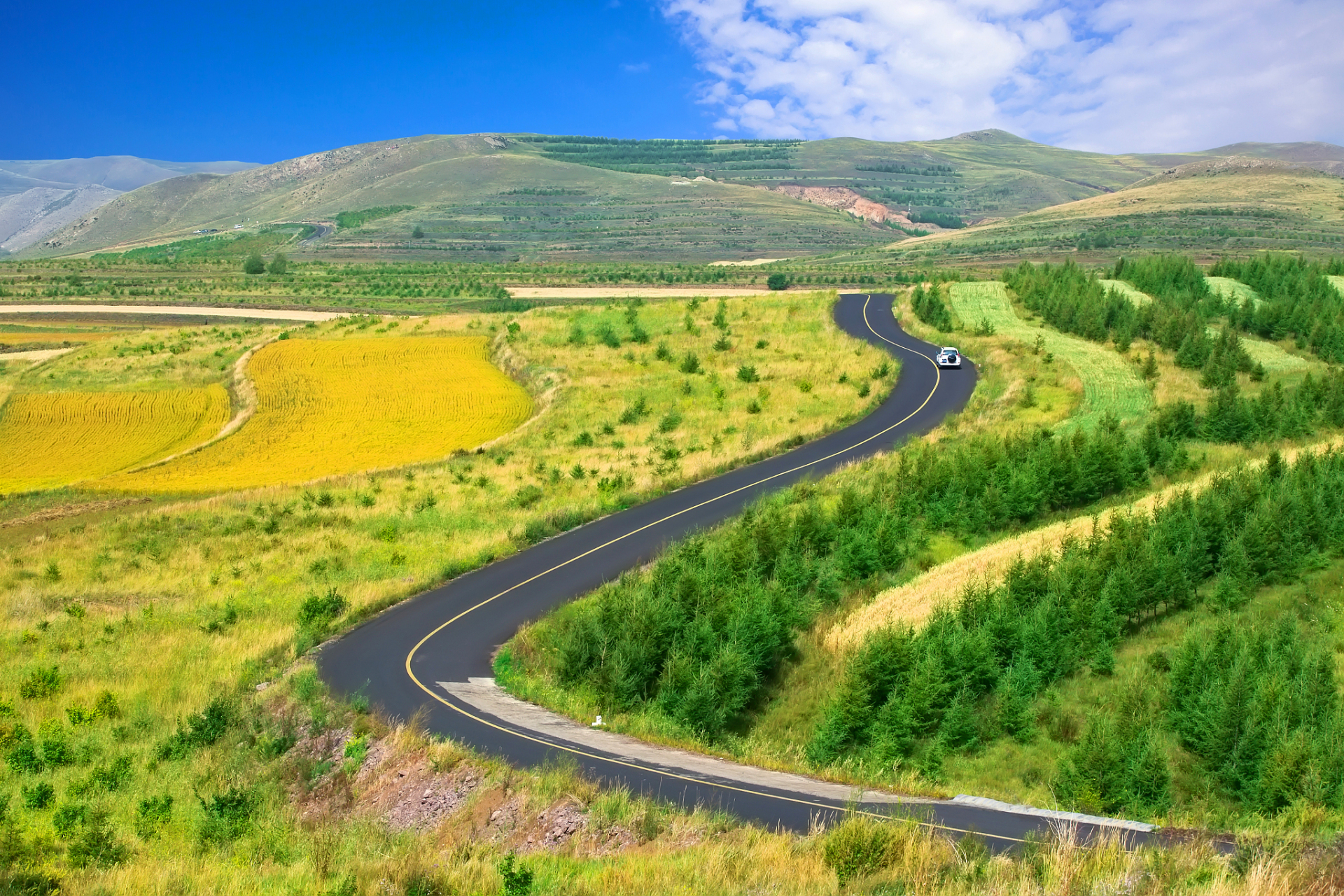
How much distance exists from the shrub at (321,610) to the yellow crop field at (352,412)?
16.4 m

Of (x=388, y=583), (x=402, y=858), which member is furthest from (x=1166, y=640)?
(x=388, y=583)

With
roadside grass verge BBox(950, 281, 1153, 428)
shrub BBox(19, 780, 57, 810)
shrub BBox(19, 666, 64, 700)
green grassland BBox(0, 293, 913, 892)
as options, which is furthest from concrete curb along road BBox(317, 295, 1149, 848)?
roadside grass verge BBox(950, 281, 1153, 428)

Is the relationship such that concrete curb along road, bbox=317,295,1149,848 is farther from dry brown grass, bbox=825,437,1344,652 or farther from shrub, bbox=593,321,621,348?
shrub, bbox=593,321,621,348

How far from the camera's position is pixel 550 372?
195 feet

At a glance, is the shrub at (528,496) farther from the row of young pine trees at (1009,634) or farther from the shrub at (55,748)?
the shrub at (55,748)

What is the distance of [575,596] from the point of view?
26484 mm

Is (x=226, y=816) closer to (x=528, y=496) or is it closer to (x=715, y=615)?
(x=715, y=615)

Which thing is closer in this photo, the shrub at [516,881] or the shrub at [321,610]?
the shrub at [516,881]

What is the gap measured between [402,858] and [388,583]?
16700 mm

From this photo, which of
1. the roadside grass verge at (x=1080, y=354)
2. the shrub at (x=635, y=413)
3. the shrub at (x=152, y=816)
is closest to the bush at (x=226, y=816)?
the shrub at (x=152, y=816)

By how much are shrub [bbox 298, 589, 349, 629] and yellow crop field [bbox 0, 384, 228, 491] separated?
A: 918 inches

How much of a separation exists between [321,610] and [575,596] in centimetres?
642

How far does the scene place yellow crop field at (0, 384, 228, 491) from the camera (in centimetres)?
4584

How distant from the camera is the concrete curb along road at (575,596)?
14.3 m
